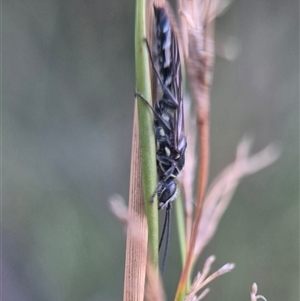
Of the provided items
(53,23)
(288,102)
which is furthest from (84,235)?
(288,102)

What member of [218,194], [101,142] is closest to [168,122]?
[218,194]

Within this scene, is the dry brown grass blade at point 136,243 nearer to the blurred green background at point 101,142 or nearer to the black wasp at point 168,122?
the black wasp at point 168,122

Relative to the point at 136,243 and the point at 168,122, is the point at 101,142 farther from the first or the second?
the point at 136,243

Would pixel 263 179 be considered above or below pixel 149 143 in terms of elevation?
below

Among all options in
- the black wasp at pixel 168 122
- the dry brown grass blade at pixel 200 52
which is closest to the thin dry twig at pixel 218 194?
the dry brown grass blade at pixel 200 52

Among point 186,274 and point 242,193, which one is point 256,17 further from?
point 186,274

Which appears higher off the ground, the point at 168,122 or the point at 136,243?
the point at 168,122

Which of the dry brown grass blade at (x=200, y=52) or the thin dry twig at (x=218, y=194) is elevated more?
the dry brown grass blade at (x=200, y=52)
